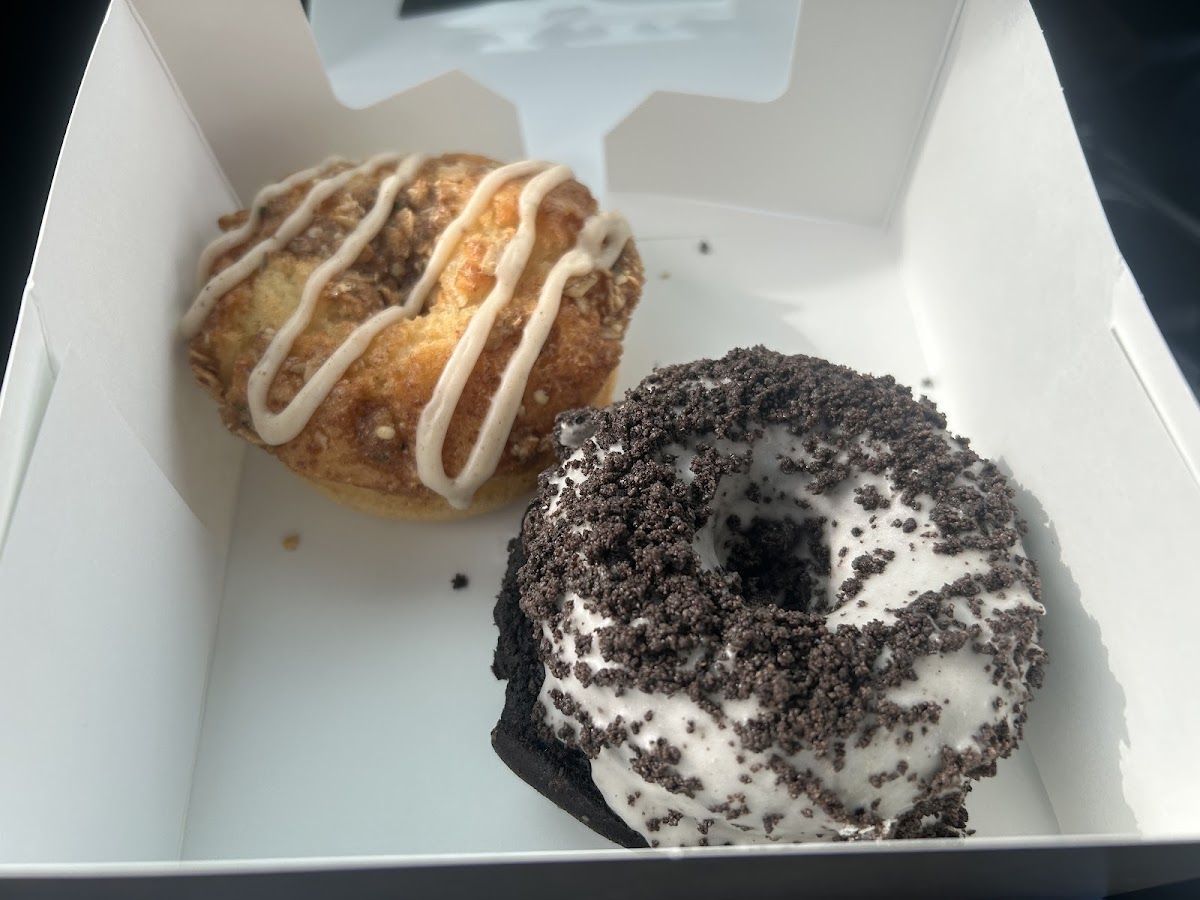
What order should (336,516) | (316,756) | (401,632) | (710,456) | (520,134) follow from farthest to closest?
(520,134) → (336,516) → (401,632) → (316,756) → (710,456)

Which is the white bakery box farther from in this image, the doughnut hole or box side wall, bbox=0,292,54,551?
the doughnut hole

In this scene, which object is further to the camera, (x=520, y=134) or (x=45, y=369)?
(x=520, y=134)

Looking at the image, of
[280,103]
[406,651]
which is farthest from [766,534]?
[280,103]

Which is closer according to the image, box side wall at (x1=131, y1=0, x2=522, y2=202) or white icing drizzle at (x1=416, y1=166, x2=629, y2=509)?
white icing drizzle at (x1=416, y1=166, x2=629, y2=509)

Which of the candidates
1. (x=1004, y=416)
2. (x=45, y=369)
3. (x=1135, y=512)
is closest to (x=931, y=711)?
(x=1135, y=512)

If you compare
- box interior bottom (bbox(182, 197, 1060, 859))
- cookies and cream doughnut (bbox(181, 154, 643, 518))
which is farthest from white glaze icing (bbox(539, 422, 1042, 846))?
cookies and cream doughnut (bbox(181, 154, 643, 518))

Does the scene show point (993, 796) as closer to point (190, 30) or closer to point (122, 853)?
point (122, 853)

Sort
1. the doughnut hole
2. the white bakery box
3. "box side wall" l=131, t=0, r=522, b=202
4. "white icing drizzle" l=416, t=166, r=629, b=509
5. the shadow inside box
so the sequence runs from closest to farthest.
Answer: the white bakery box < the shadow inside box < the doughnut hole < "white icing drizzle" l=416, t=166, r=629, b=509 < "box side wall" l=131, t=0, r=522, b=202

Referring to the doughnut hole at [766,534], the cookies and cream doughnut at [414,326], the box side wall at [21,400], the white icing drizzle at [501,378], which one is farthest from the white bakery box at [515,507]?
the doughnut hole at [766,534]

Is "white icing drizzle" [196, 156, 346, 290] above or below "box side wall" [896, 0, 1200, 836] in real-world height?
above
